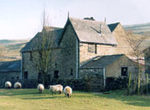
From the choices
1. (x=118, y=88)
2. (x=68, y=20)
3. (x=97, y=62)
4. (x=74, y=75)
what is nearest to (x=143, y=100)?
(x=118, y=88)

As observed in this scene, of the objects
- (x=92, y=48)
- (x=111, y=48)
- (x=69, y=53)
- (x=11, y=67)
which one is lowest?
(x=11, y=67)

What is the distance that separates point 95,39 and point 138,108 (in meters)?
24.4

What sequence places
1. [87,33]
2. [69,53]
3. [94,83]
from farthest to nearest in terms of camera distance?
[87,33] < [69,53] < [94,83]

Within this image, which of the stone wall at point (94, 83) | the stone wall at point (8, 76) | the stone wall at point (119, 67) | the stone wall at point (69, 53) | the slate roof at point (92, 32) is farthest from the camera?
the stone wall at point (8, 76)

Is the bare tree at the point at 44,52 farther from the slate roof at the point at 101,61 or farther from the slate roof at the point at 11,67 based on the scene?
the slate roof at the point at 11,67

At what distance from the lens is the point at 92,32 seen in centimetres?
4769

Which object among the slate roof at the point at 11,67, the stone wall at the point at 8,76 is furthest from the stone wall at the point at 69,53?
the stone wall at the point at 8,76

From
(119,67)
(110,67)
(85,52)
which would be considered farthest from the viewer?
(85,52)

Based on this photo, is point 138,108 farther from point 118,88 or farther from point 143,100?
point 118,88

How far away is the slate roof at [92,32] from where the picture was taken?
4547 cm

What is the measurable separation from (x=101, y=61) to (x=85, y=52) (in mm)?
3825

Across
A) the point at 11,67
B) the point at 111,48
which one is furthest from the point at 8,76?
the point at 111,48

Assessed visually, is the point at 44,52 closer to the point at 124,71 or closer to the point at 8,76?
the point at 124,71

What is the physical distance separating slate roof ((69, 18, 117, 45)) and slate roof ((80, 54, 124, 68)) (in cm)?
339
